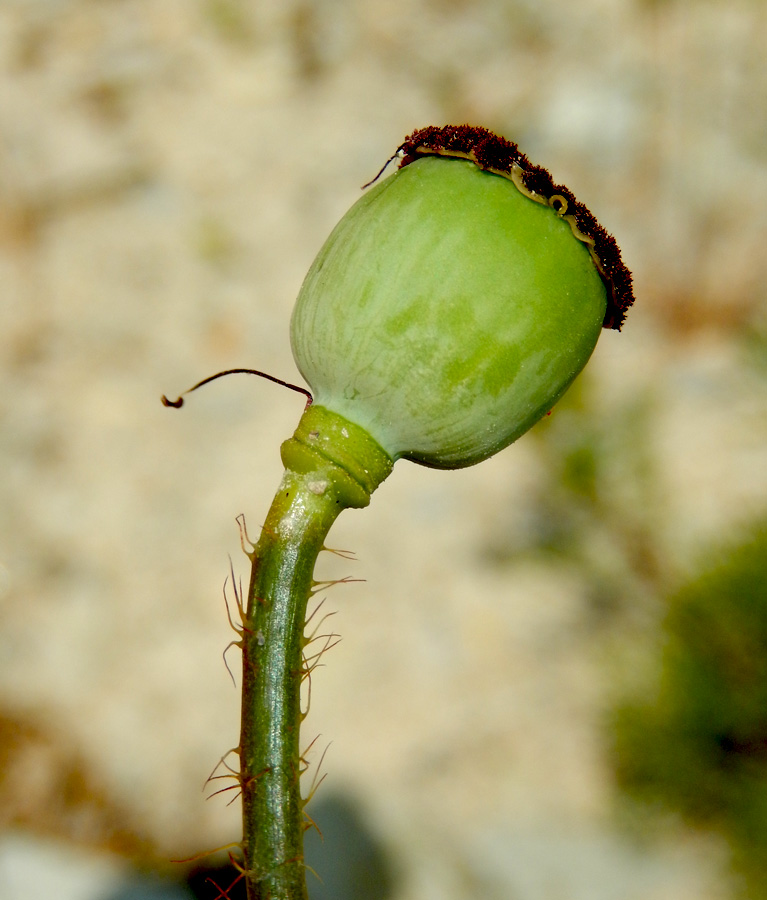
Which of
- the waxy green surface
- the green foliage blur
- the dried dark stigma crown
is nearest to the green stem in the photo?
the waxy green surface

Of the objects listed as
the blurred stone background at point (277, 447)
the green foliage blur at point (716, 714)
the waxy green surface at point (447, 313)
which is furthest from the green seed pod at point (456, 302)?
the blurred stone background at point (277, 447)

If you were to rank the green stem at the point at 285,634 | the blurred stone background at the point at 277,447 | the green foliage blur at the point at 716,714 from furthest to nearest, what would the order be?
the blurred stone background at the point at 277,447 → the green foliage blur at the point at 716,714 → the green stem at the point at 285,634

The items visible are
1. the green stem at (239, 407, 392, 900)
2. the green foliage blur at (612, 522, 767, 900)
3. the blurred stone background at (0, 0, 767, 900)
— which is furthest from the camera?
the blurred stone background at (0, 0, 767, 900)

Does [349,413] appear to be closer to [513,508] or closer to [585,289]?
[585,289]

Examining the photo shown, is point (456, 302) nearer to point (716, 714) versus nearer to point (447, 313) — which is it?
point (447, 313)

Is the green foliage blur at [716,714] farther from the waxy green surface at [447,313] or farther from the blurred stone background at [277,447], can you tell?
the waxy green surface at [447,313]

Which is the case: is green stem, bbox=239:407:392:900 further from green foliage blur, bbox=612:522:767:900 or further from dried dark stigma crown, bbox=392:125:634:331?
green foliage blur, bbox=612:522:767:900
